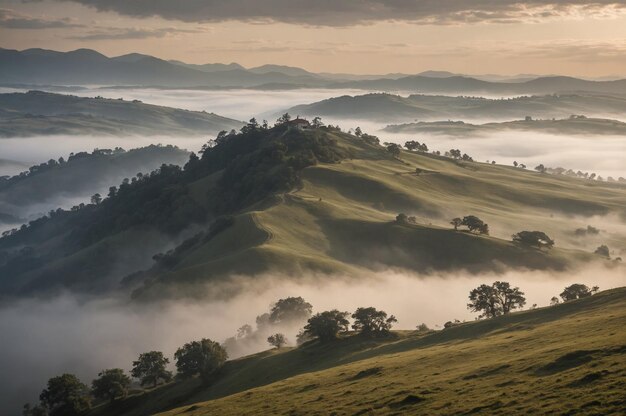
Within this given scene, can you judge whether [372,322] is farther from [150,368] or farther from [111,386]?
[111,386]

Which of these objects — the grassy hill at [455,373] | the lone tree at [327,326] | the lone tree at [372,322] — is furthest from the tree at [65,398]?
the lone tree at [372,322]

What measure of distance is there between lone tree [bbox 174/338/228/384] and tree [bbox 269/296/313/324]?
3936cm

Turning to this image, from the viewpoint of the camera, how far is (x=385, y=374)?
74.0 metres

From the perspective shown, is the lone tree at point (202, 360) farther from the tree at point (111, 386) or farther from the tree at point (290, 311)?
the tree at point (290, 311)

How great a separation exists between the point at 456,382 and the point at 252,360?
5960cm

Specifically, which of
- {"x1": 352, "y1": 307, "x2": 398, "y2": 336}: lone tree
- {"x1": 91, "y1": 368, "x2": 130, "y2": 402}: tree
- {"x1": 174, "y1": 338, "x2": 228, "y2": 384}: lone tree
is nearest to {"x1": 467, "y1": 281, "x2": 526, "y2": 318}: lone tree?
{"x1": 352, "y1": 307, "x2": 398, "y2": 336}: lone tree

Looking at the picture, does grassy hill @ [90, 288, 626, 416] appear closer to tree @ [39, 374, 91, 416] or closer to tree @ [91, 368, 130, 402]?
tree @ [91, 368, 130, 402]

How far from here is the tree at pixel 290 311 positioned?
155750 millimetres

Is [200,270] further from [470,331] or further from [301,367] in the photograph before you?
[470,331]

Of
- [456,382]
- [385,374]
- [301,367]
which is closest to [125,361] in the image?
[301,367]

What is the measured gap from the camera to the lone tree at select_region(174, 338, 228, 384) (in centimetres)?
11438

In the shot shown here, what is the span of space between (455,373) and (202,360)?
61348mm

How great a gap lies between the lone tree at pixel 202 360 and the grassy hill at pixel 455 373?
7.73 ft

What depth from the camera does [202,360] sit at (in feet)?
378
